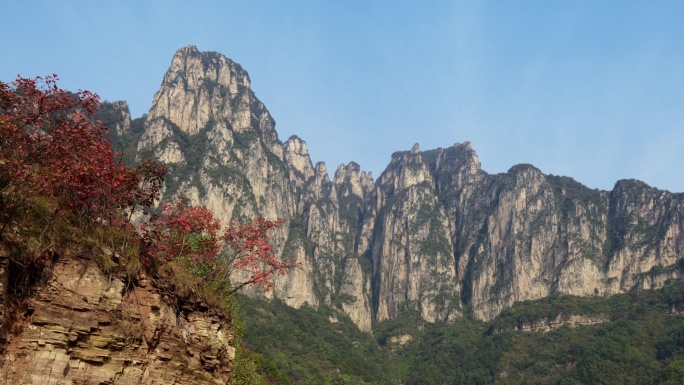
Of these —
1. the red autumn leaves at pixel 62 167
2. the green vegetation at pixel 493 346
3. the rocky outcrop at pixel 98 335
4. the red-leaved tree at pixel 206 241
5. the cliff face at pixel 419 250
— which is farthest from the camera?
the cliff face at pixel 419 250

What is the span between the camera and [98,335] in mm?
7746

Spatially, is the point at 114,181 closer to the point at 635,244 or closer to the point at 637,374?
the point at 637,374

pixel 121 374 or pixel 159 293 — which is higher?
pixel 159 293

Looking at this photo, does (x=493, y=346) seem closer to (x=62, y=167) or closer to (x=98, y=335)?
(x=98, y=335)

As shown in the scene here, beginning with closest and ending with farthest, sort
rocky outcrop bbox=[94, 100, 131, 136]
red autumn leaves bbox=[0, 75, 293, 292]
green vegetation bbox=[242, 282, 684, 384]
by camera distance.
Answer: red autumn leaves bbox=[0, 75, 293, 292]
green vegetation bbox=[242, 282, 684, 384]
rocky outcrop bbox=[94, 100, 131, 136]

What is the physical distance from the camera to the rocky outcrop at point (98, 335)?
712 cm

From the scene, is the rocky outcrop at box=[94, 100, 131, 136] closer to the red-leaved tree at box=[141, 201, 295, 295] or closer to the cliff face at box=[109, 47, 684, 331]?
the cliff face at box=[109, 47, 684, 331]

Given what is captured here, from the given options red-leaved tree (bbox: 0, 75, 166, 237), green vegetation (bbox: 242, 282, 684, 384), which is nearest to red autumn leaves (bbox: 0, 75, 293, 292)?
red-leaved tree (bbox: 0, 75, 166, 237)

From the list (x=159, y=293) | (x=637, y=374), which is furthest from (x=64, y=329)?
(x=637, y=374)

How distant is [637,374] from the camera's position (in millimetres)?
102625

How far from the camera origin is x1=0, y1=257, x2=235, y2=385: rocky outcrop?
280 inches

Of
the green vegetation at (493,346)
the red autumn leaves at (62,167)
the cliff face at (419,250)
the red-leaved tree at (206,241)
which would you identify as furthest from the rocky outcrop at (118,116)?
the red autumn leaves at (62,167)

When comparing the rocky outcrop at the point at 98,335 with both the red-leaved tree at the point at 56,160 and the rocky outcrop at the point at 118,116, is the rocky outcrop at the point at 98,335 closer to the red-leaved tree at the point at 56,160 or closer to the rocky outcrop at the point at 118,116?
the red-leaved tree at the point at 56,160

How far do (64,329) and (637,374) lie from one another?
11909 cm
